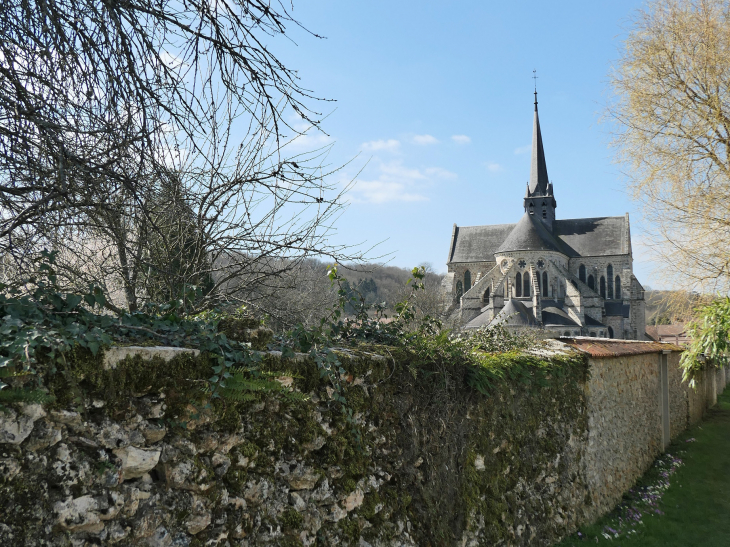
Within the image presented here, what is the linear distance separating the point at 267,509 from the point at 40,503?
1221 millimetres

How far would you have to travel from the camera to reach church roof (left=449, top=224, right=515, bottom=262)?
194 feet

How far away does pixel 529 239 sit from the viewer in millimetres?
52406

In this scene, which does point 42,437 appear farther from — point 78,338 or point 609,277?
point 609,277

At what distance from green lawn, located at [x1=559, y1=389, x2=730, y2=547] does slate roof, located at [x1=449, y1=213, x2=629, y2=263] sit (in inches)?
1602

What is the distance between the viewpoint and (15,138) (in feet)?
12.8

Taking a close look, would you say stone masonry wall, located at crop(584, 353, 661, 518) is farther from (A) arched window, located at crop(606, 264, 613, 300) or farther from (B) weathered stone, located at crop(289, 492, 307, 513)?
(A) arched window, located at crop(606, 264, 613, 300)

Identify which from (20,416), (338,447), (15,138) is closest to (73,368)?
(20,416)

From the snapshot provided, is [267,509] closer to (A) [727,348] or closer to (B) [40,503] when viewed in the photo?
(B) [40,503]

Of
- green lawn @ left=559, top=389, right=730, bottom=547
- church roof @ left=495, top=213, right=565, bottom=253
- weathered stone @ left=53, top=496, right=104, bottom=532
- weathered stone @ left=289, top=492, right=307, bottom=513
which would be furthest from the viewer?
church roof @ left=495, top=213, right=565, bottom=253

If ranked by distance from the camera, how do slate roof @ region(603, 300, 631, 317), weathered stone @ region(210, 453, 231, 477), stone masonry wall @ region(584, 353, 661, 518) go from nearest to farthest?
1. weathered stone @ region(210, 453, 231, 477)
2. stone masonry wall @ region(584, 353, 661, 518)
3. slate roof @ region(603, 300, 631, 317)

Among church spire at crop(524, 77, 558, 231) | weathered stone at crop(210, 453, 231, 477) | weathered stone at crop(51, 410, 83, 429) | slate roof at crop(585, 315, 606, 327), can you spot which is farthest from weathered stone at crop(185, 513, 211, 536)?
church spire at crop(524, 77, 558, 231)

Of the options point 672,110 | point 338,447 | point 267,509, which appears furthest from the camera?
point 672,110

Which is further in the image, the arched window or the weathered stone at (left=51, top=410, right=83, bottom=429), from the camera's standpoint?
the arched window

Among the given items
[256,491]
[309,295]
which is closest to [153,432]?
[256,491]
